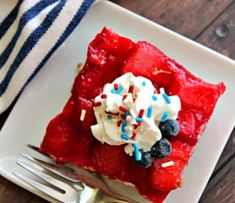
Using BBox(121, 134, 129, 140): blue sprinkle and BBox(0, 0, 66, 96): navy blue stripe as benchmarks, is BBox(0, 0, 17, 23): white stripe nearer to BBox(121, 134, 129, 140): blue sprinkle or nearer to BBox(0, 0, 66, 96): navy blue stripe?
BBox(0, 0, 66, 96): navy blue stripe

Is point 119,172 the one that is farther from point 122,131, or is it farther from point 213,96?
point 213,96

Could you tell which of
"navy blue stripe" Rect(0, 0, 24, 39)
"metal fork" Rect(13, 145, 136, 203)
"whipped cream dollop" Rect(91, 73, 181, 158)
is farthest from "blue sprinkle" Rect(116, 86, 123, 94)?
"navy blue stripe" Rect(0, 0, 24, 39)

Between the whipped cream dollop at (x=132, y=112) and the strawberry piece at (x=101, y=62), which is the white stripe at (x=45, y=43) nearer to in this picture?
the strawberry piece at (x=101, y=62)

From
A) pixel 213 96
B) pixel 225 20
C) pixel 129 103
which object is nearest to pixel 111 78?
pixel 129 103

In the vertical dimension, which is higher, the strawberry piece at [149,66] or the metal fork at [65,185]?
the strawberry piece at [149,66]

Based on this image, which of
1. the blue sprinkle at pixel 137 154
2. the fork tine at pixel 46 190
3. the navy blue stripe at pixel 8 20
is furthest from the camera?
the navy blue stripe at pixel 8 20

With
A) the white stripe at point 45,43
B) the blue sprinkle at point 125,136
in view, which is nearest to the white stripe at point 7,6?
the white stripe at point 45,43
